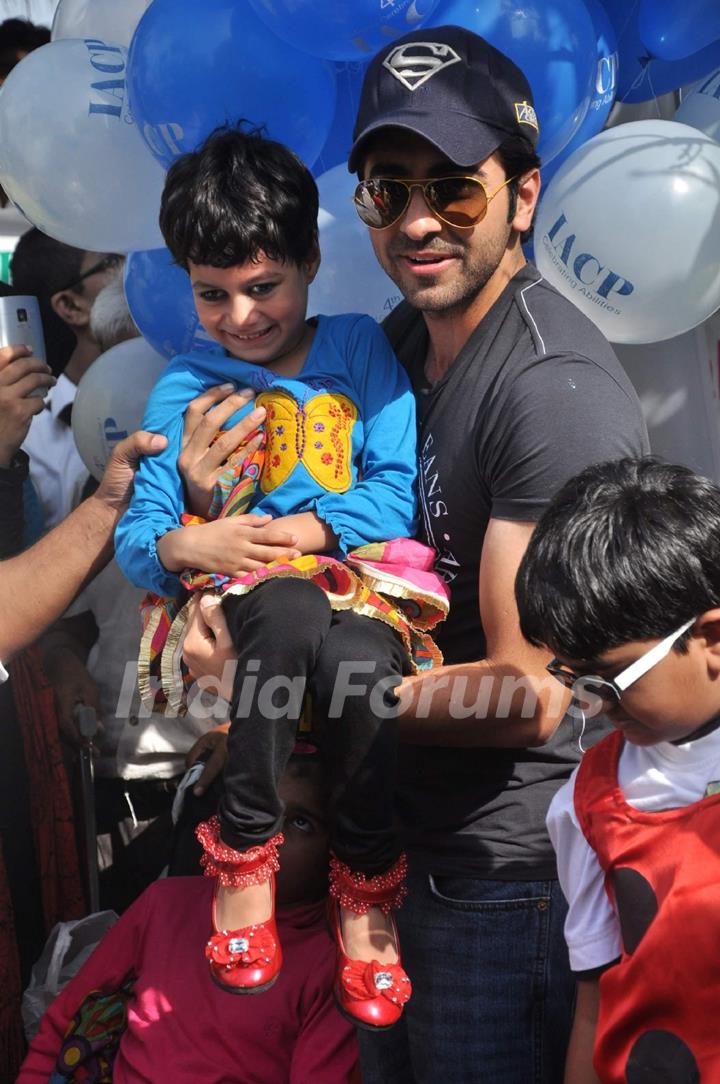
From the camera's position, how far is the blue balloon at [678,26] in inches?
99.3

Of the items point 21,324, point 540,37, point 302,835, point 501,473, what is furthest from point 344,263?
point 302,835

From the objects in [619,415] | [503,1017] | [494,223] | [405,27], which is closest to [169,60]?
[405,27]

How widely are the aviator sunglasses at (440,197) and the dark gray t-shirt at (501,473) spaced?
0.50 ft

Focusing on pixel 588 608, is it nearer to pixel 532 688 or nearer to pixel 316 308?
pixel 532 688

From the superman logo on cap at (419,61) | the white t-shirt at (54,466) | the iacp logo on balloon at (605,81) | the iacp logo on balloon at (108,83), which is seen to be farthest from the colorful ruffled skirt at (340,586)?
the white t-shirt at (54,466)

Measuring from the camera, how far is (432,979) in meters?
2.03

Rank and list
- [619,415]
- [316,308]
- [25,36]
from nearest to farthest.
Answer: [619,415] < [316,308] < [25,36]

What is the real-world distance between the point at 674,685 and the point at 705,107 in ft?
5.53

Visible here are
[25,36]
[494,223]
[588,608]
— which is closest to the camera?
[588,608]

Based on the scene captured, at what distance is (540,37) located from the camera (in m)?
2.34

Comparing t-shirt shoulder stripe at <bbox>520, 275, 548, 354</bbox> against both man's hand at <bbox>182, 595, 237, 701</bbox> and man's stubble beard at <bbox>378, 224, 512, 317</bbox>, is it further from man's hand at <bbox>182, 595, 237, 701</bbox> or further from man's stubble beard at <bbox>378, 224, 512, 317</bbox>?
man's hand at <bbox>182, 595, 237, 701</bbox>

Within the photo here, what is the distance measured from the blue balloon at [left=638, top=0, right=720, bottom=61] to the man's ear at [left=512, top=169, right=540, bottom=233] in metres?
0.77

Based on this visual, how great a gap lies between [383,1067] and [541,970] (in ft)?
1.37

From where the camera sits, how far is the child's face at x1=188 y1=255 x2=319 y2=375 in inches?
83.2
